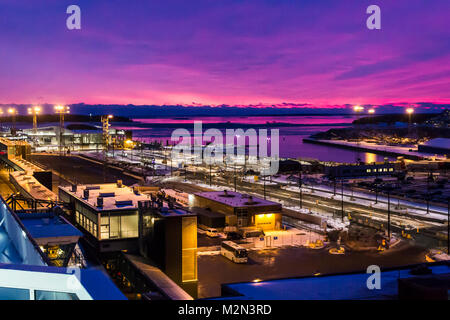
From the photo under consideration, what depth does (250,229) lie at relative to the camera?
20.0 metres

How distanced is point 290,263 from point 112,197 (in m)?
6.35

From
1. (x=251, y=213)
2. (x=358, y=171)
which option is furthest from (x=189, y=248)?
(x=358, y=171)

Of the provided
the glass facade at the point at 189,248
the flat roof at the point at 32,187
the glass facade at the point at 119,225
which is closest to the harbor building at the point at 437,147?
the flat roof at the point at 32,187

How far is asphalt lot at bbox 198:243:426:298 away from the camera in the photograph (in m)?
14.1

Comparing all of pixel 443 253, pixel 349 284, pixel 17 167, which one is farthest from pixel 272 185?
pixel 349 284

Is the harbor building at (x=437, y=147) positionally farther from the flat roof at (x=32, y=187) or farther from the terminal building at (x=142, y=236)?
the terminal building at (x=142, y=236)

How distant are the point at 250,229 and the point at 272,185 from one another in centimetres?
1453

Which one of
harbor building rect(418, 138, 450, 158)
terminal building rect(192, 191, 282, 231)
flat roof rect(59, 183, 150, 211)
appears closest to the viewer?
flat roof rect(59, 183, 150, 211)

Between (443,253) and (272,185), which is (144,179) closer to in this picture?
(272,185)

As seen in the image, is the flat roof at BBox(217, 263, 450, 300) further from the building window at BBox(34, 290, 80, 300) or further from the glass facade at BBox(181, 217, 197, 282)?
the building window at BBox(34, 290, 80, 300)

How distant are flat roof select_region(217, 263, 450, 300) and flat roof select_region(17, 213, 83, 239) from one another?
3908 mm

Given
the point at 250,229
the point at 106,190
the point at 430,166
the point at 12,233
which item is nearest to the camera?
the point at 12,233

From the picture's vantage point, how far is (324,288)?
30.1 ft

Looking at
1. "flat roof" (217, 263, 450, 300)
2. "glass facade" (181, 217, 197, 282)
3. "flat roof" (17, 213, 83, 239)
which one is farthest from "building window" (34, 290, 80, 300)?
"glass facade" (181, 217, 197, 282)
